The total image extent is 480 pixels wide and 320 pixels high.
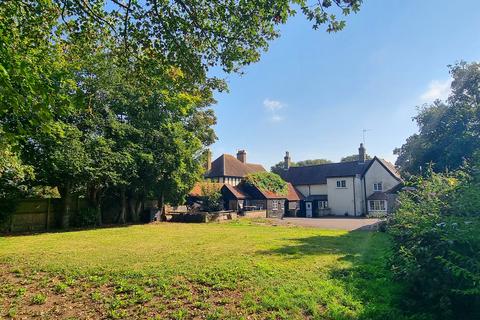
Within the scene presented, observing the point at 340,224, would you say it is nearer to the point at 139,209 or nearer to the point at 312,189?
the point at 139,209

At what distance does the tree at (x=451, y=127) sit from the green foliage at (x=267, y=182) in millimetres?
20257

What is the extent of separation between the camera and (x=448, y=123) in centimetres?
2134

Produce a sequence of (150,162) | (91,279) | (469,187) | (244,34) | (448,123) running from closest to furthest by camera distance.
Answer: (469,187)
(244,34)
(91,279)
(448,123)
(150,162)

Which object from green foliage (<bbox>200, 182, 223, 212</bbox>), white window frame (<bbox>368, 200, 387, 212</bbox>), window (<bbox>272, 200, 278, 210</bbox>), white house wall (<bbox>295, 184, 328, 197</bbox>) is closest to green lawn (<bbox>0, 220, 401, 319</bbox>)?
green foliage (<bbox>200, 182, 223, 212</bbox>)

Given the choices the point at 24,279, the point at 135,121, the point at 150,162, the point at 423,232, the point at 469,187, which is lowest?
the point at 24,279

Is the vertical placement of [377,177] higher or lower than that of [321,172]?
lower

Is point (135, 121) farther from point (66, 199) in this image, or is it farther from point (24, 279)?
point (24, 279)

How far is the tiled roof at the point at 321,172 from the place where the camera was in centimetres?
4547

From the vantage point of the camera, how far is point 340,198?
45375 millimetres

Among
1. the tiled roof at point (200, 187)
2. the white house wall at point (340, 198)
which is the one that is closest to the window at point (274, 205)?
the tiled roof at point (200, 187)

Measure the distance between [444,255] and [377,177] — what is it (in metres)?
40.8

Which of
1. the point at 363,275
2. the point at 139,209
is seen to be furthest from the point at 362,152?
the point at 363,275

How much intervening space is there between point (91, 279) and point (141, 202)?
20765 millimetres

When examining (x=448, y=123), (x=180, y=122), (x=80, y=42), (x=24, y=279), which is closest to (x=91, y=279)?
(x=24, y=279)
